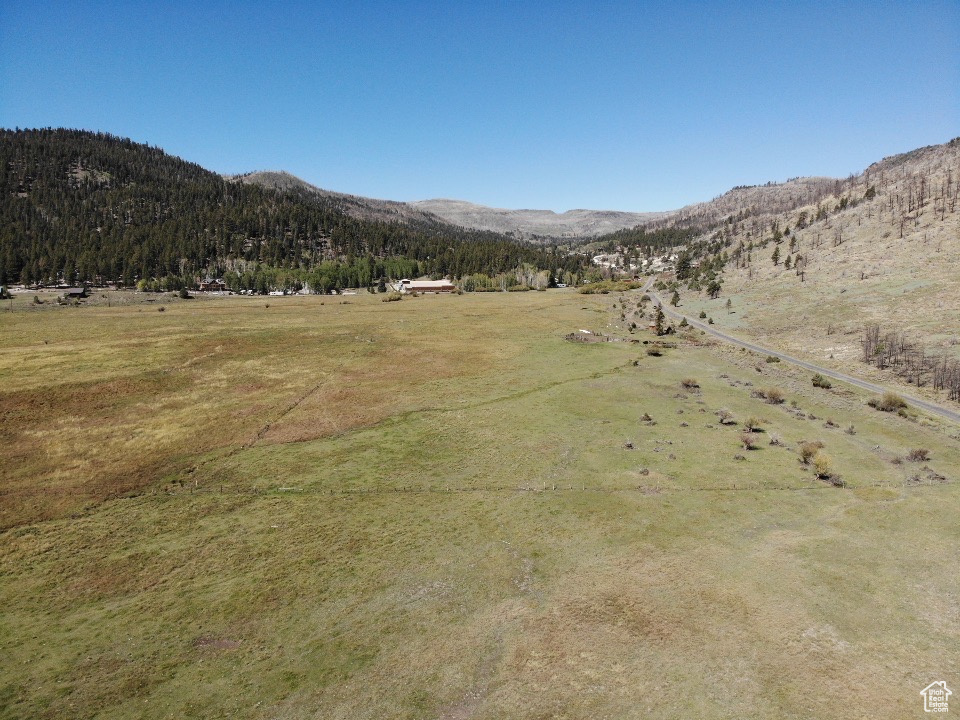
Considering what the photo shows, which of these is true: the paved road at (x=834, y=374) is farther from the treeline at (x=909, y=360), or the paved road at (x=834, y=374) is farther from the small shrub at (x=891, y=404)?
the treeline at (x=909, y=360)

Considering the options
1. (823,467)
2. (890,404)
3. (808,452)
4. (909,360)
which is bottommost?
(823,467)

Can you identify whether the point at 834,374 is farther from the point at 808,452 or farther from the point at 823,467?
the point at 823,467

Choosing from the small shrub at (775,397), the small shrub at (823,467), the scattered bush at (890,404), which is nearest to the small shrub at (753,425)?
the small shrub at (823,467)

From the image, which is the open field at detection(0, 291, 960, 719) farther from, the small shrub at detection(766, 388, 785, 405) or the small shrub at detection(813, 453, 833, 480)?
the small shrub at detection(766, 388, 785, 405)

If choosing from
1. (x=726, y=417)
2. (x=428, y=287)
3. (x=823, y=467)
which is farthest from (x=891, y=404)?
(x=428, y=287)

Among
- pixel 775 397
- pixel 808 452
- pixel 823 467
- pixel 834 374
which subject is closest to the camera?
pixel 823 467

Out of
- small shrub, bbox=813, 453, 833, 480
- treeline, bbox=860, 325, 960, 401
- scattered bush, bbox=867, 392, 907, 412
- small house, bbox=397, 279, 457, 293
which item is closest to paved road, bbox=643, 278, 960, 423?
scattered bush, bbox=867, 392, 907, 412

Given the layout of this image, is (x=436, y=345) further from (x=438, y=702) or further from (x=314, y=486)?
(x=438, y=702)

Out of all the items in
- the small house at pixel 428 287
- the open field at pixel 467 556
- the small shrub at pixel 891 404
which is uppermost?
the small house at pixel 428 287
